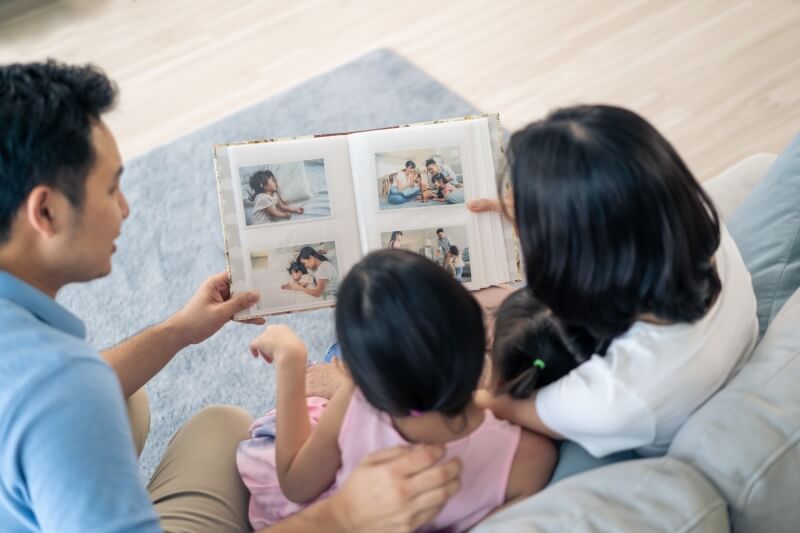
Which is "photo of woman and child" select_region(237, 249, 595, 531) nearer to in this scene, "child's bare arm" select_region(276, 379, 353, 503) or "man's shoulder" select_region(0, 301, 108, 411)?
"child's bare arm" select_region(276, 379, 353, 503)

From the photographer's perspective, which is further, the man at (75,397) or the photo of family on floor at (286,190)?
the photo of family on floor at (286,190)

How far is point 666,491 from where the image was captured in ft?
2.61

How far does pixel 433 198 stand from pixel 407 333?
1.85 ft

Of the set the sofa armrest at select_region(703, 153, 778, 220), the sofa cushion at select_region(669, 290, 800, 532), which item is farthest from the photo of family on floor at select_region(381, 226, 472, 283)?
the sofa cushion at select_region(669, 290, 800, 532)

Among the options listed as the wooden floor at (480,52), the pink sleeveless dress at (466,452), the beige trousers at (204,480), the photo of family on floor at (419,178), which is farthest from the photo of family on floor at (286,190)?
the wooden floor at (480,52)

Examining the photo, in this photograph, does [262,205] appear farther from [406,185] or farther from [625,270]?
[625,270]

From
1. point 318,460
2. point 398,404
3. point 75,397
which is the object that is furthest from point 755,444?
point 75,397

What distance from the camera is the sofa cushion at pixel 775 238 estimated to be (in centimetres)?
115

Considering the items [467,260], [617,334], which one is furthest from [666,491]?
[467,260]

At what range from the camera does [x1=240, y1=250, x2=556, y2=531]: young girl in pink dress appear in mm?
862

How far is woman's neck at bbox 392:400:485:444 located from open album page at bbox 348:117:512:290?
42 cm

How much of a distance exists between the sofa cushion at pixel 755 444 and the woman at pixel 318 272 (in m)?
0.67

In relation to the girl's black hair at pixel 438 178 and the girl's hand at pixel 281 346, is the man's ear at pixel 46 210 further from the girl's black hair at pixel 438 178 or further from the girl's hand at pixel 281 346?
the girl's black hair at pixel 438 178

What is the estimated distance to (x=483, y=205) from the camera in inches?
53.6
